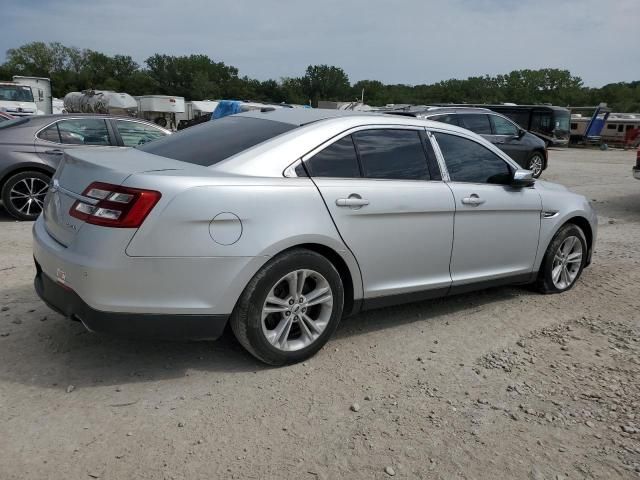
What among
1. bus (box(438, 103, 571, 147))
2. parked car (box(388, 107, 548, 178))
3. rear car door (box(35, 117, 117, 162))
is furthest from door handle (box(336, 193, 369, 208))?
bus (box(438, 103, 571, 147))

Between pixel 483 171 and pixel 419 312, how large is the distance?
4.06 ft

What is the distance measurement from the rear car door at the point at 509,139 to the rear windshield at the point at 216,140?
10385 mm

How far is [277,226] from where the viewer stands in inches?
124

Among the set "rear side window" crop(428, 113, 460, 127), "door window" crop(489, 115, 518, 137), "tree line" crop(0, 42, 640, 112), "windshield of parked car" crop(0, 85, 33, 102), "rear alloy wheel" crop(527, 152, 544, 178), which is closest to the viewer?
"rear side window" crop(428, 113, 460, 127)

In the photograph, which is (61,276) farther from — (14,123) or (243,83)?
(243,83)

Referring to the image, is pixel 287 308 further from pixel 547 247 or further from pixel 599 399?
pixel 547 247

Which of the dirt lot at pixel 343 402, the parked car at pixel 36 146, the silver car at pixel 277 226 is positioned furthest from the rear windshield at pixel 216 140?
the parked car at pixel 36 146

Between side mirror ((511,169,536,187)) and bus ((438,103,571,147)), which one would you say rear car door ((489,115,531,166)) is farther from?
bus ((438,103,571,147))

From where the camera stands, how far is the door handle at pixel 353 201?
3441 mm

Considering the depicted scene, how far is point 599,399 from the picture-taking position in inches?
127

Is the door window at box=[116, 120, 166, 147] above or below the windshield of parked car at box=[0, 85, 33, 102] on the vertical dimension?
below

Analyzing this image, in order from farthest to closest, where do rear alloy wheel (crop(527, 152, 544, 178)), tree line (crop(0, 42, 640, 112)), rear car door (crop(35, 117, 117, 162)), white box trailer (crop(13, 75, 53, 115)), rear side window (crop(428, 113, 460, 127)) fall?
tree line (crop(0, 42, 640, 112)) → white box trailer (crop(13, 75, 53, 115)) → rear alloy wheel (crop(527, 152, 544, 178)) → rear side window (crop(428, 113, 460, 127)) → rear car door (crop(35, 117, 117, 162))

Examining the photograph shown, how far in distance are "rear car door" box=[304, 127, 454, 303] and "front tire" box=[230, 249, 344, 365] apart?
0.29 meters

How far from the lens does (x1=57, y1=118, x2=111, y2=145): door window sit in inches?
298
